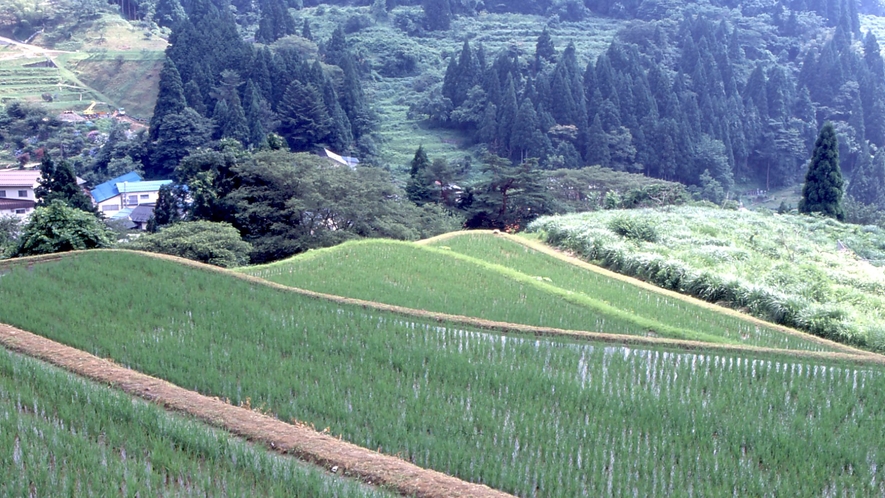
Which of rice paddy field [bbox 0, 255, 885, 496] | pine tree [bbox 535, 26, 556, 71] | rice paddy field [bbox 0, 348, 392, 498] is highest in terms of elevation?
pine tree [bbox 535, 26, 556, 71]

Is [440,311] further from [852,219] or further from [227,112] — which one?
[227,112]

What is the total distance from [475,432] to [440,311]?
4402 millimetres

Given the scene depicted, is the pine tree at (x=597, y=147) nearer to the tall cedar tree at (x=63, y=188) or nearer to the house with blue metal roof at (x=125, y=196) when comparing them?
the house with blue metal roof at (x=125, y=196)

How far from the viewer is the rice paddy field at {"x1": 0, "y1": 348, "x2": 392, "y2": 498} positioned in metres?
3.94

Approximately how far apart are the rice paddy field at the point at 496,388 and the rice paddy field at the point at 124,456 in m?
0.97

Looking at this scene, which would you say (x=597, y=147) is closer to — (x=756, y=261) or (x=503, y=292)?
(x=756, y=261)

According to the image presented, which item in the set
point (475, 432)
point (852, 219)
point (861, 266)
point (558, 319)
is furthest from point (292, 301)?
point (852, 219)

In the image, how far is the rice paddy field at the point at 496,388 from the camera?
493cm

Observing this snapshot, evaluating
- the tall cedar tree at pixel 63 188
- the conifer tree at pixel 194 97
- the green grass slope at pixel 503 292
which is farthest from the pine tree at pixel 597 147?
the green grass slope at pixel 503 292

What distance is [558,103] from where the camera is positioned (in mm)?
50375

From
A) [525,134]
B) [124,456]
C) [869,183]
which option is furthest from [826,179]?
[124,456]

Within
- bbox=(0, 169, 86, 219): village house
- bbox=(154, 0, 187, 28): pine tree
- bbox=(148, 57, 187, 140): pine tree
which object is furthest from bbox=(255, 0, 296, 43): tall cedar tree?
bbox=(0, 169, 86, 219): village house

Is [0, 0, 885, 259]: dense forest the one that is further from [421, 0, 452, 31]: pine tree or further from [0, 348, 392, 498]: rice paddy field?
[0, 348, 392, 498]: rice paddy field

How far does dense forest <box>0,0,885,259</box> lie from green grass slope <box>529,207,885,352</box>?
1234cm
